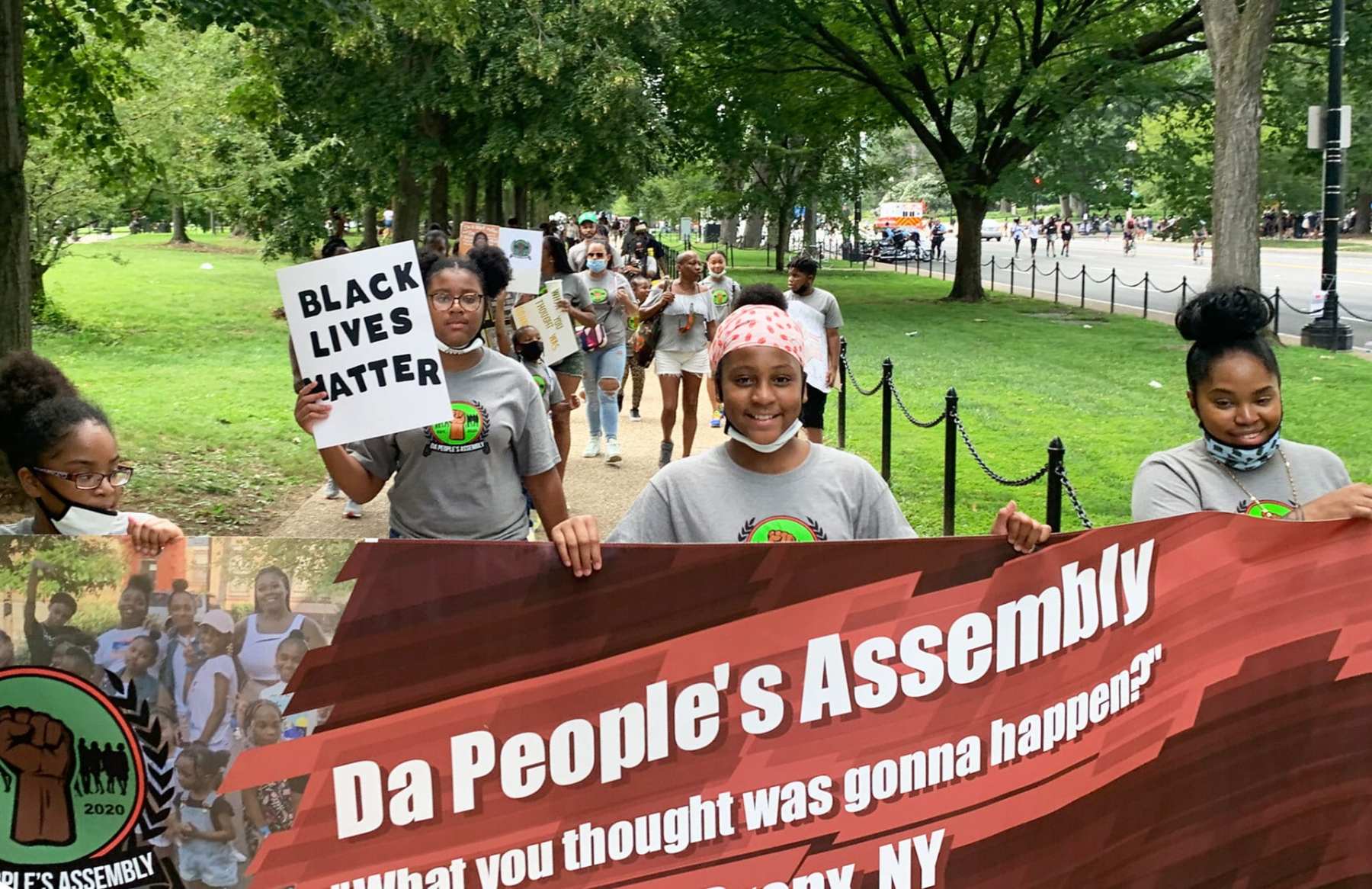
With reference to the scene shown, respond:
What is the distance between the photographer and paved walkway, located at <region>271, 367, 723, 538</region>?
9.76 meters

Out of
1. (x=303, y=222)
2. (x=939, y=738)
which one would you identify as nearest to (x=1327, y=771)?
(x=939, y=738)

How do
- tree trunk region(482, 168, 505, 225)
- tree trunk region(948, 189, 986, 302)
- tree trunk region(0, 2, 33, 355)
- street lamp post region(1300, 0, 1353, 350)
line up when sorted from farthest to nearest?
tree trunk region(948, 189, 986, 302) < tree trunk region(482, 168, 505, 225) < street lamp post region(1300, 0, 1353, 350) < tree trunk region(0, 2, 33, 355)

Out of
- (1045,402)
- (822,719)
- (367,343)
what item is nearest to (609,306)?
(1045,402)

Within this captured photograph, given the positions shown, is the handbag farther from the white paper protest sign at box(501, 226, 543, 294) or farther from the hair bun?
the hair bun

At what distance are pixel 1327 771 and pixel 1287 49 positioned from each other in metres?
27.7

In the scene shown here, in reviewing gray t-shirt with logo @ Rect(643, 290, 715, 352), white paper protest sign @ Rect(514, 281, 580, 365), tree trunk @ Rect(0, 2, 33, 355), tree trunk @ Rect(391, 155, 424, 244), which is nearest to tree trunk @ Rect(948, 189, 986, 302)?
tree trunk @ Rect(391, 155, 424, 244)

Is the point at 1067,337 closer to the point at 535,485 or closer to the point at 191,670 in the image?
the point at 535,485

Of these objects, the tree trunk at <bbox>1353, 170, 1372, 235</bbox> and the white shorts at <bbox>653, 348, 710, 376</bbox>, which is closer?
the white shorts at <bbox>653, 348, 710, 376</bbox>

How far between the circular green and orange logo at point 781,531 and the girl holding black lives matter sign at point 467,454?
135 centimetres

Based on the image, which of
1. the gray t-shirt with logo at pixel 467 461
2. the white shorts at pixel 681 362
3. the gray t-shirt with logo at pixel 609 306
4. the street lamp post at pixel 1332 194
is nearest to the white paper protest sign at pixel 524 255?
the gray t-shirt with logo at pixel 609 306

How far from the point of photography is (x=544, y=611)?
290cm

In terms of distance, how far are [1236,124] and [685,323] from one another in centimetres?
1149

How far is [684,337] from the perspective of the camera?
11.0 m

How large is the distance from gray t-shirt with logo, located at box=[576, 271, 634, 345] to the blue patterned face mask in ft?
25.8
